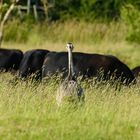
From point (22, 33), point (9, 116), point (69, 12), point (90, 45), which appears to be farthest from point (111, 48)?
point (9, 116)

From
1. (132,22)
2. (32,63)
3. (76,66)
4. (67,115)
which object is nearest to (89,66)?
(76,66)

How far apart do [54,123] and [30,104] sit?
41.5 inches

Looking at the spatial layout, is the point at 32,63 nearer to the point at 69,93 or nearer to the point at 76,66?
the point at 76,66

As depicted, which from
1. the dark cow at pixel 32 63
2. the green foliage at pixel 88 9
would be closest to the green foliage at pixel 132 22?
the green foliage at pixel 88 9

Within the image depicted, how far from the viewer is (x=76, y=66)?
16.0m

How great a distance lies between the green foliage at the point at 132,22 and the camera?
24.5 meters

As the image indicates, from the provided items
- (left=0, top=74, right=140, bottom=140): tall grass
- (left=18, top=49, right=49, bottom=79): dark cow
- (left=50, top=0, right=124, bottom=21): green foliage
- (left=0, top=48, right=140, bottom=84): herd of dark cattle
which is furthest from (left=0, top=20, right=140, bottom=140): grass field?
(left=50, top=0, right=124, bottom=21): green foliage

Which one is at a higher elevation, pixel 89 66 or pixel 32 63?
pixel 32 63

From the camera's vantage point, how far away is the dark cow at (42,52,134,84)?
51.6ft

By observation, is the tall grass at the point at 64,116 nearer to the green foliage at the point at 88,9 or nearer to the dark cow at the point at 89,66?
the dark cow at the point at 89,66

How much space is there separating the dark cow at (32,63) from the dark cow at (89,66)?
187mm

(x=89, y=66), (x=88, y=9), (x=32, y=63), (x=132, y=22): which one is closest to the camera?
(x=89, y=66)

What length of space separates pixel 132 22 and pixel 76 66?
9.14m

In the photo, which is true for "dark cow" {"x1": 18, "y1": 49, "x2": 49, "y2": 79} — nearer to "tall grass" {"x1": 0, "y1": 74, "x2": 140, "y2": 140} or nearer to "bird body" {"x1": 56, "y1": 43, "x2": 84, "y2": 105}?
"tall grass" {"x1": 0, "y1": 74, "x2": 140, "y2": 140}
